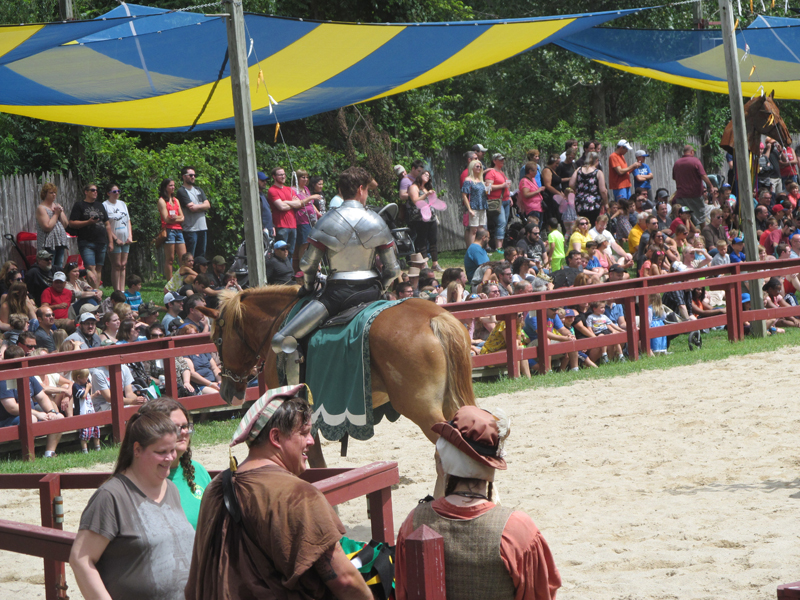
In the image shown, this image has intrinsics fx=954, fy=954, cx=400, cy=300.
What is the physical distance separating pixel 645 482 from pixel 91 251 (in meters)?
9.81

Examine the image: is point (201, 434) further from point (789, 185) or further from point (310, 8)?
point (789, 185)

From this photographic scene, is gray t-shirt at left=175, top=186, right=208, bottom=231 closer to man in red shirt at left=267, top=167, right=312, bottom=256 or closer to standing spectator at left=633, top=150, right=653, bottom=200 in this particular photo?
man in red shirt at left=267, top=167, right=312, bottom=256

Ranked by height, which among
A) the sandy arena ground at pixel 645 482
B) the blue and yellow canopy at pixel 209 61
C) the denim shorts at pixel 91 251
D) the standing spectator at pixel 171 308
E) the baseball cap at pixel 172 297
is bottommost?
the sandy arena ground at pixel 645 482

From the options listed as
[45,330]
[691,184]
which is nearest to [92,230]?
[45,330]

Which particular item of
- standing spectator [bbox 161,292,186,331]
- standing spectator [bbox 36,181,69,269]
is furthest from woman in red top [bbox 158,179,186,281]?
standing spectator [bbox 161,292,186,331]

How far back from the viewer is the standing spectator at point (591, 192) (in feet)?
58.0

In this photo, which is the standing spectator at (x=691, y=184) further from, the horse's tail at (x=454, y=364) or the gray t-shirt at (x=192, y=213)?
the horse's tail at (x=454, y=364)

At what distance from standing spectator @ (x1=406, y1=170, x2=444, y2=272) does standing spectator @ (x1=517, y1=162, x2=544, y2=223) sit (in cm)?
186

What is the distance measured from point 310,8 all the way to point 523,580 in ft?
66.1

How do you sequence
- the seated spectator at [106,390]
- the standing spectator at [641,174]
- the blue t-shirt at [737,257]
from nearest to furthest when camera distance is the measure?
the seated spectator at [106,390], the blue t-shirt at [737,257], the standing spectator at [641,174]

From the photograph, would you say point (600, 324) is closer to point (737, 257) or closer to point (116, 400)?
point (737, 257)

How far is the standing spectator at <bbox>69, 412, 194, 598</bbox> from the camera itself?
338 centimetres

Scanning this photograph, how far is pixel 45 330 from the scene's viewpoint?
35.5 ft

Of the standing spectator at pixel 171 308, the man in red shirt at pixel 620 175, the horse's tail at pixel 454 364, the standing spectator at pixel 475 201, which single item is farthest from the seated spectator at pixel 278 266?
the man in red shirt at pixel 620 175
